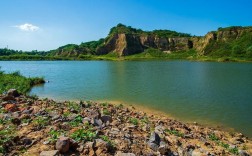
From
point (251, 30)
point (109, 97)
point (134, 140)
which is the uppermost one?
point (251, 30)

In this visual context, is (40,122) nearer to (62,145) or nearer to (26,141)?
(26,141)

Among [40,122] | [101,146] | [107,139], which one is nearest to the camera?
[101,146]

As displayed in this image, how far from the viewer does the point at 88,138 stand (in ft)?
33.5

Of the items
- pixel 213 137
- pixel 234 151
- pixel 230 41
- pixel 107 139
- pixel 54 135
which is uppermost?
pixel 230 41

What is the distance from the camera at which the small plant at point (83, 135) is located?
Result: 399 inches

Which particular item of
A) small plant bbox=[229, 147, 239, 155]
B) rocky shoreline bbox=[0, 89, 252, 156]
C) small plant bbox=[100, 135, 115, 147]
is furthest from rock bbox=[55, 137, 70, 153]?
small plant bbox=[229, 147, 239, 155]

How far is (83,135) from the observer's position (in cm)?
1030

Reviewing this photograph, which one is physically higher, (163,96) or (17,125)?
→ (17,125)

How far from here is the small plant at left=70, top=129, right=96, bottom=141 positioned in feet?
33.2

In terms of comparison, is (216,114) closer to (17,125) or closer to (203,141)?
(203,141)

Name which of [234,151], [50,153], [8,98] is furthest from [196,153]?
[8,98]

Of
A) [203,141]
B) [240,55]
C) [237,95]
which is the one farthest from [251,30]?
[203,141]

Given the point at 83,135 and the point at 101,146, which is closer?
the point at 101,146

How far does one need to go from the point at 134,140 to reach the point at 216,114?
1484 cm
